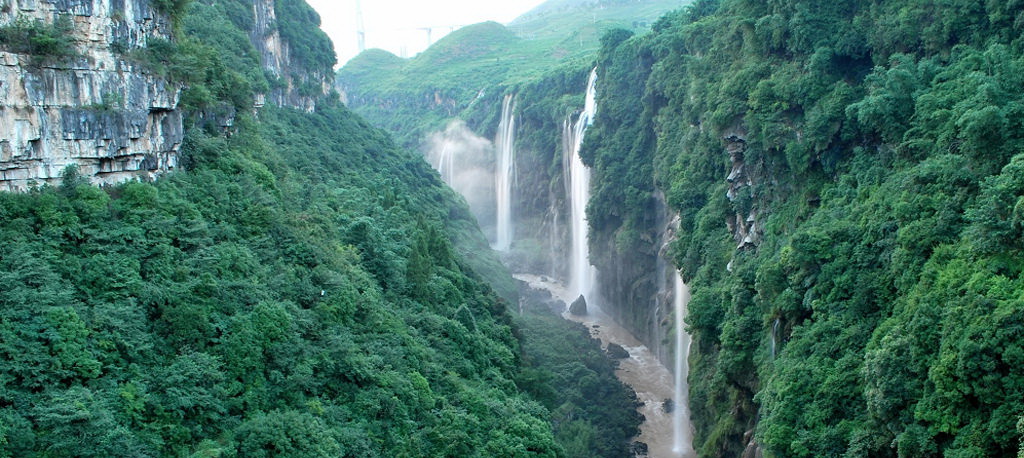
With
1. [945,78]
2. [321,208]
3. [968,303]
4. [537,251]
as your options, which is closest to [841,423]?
[968,303]

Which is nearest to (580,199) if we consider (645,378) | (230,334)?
(645,378)

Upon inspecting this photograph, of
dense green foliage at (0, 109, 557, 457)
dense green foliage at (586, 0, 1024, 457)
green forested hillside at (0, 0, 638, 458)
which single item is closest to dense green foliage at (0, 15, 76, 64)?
green forested hillside at (0, 0, 638, 458)

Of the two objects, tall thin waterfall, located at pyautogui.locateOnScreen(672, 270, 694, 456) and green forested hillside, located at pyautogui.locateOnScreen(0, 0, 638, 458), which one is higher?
green forested hillside, located at pyautogui.locateOnScreen(0, 0, 638, 458)

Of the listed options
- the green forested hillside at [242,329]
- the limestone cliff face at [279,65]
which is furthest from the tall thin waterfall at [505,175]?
the green forested hillside at [242,329]

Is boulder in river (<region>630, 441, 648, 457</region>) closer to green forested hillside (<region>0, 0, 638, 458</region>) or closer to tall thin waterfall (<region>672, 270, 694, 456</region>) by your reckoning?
green forested hillside (<region>0, 0, 638, 458</region>)

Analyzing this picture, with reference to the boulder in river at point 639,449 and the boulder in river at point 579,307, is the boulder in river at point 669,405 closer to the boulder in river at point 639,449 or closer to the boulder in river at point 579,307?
the boulder in river at point 639,449

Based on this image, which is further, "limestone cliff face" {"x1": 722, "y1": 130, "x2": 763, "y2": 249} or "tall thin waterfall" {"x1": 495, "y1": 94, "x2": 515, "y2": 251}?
"tall thin waterfall" {"x1": 495, "y1": 94, "x2": 515, "y2": 251}
